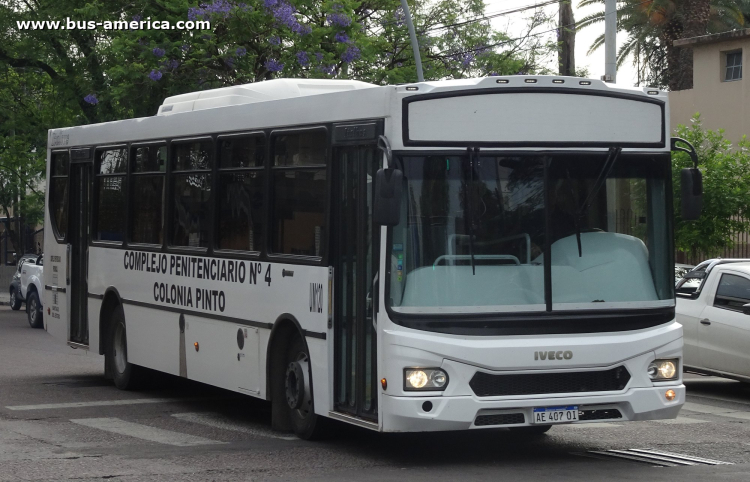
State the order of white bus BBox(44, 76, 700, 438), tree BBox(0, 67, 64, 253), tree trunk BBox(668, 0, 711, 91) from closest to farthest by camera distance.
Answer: white bus BBox(44, 76, 700, 438)
tree BBox(0, 67, 64, 253)
tree trunk BBox(668, 0, 711, 91)

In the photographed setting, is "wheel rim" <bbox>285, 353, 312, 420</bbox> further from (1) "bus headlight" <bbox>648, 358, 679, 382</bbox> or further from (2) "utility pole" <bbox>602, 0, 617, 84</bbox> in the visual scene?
(2) "utility pole" <bbox>602, 0, 617, 84</bbox>

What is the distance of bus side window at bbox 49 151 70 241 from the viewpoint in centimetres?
1510

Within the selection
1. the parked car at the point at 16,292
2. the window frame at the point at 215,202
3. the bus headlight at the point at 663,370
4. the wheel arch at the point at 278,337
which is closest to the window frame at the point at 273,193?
the window frame at the point at 215,202

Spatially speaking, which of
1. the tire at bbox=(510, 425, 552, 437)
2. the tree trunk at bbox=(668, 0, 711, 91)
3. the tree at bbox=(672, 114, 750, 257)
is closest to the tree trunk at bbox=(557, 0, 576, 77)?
the tree at bbox=(672, 114, 750, 257)

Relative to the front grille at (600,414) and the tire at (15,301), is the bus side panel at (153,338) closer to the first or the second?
the front grille at (600,414)

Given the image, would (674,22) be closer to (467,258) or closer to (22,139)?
(22,139)

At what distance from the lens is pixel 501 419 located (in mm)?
8336

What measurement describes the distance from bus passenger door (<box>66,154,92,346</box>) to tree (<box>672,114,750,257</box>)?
9.44 meters

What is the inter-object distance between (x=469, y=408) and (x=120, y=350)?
6563 mm

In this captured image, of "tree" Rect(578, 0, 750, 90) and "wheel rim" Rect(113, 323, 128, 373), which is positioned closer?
"wheel rim" Rect(113, 323, 128, 373)

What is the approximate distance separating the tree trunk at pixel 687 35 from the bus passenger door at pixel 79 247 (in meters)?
24.2

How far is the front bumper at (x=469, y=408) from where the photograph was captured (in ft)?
26.9

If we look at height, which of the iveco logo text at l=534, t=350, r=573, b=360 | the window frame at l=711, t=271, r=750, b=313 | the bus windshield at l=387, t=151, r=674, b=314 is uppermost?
the bus windshield at l=387, t=151, r=674, b=314

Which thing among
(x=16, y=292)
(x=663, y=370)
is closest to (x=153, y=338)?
(x=663, y=370)
